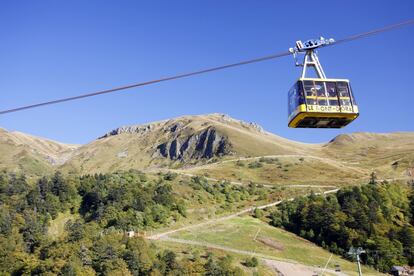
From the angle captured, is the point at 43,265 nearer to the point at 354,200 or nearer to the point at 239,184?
the point at 354,200

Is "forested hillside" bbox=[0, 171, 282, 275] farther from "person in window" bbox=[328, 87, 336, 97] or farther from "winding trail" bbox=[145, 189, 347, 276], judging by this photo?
"person in window" bbox=[328, 87, 336, 97]

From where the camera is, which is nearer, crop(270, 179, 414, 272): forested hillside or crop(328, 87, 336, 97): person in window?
crop(328, 87, 336, 97): person in window

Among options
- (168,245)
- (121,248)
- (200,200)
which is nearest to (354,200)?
(200,200)

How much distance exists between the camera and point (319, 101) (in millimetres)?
33125

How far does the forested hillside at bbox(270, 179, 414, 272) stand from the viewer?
127 m

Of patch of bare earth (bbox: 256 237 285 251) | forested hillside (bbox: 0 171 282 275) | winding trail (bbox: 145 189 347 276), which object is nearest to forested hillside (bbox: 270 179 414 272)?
patch of bare earth (bbox: 256 237 285 251)

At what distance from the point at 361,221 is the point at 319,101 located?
113094 mm

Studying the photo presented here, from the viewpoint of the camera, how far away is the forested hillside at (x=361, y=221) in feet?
418

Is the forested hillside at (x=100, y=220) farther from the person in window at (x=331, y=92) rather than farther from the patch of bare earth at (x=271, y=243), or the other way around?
the person in window at (x=331, y=92)

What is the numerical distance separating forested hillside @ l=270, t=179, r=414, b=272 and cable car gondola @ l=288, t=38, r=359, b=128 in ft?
328

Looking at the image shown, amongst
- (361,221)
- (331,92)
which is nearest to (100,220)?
(361,221)

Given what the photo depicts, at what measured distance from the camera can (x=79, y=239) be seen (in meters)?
112

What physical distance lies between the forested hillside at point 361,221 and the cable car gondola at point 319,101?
328 ft

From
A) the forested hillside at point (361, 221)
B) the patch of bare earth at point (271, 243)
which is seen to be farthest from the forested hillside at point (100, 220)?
the forested hillside at point (361, 221)
